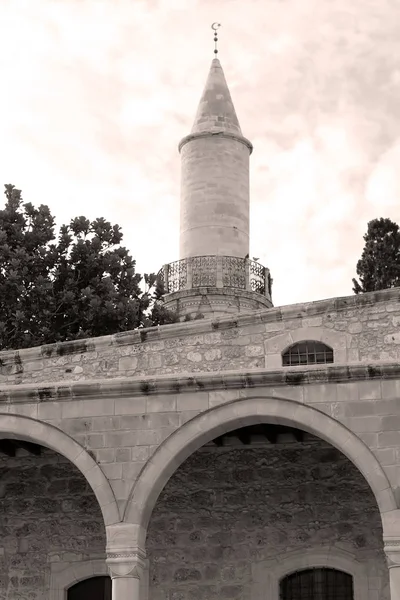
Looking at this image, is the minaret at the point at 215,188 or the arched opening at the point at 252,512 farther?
the minaret at the point at 215,188

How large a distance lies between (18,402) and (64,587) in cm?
321

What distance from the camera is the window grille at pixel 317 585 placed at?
607 inches

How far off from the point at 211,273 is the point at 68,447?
16537 mm

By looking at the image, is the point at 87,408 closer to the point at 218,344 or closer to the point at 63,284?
the point at 218,344

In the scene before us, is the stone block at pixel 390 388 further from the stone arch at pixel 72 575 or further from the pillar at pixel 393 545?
the stone arch at pixel 72 575

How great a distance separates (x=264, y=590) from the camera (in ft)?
50.7

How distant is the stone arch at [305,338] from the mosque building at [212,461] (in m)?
0.02

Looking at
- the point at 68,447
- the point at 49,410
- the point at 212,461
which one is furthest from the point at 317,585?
the point at 49,410

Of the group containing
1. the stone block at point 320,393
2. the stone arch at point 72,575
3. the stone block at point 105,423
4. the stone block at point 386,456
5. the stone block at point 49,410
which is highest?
the stone block at point 49,410

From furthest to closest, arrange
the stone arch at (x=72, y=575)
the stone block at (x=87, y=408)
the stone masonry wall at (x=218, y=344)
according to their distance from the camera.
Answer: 1. the stone masonry wall at (x=218, y=344)
2. the stone arch at (x=72, y=575)
3. the stone block at (x=87, y=408)

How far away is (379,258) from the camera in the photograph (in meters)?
33.3

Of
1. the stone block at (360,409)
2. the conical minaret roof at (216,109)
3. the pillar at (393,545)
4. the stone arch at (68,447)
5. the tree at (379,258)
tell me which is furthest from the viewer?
the tree at (379,258)

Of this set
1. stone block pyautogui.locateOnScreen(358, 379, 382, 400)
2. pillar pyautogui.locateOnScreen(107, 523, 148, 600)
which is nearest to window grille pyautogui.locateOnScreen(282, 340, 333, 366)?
stone block pyautogui.locateOnScreen(358, 379, 382, 400)

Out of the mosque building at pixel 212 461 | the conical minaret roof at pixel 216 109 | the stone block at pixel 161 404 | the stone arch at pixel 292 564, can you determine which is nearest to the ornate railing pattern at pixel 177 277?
the conical minaret roof at pixel 216 109
